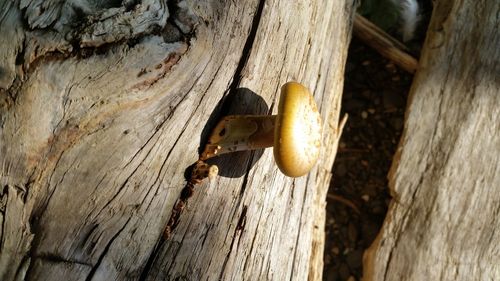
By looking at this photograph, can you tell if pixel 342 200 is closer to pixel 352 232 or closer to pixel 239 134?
pixel 352 232

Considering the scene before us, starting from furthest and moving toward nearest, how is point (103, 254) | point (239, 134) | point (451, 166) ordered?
point (451, 166), point (239, 134), point (103, 254)

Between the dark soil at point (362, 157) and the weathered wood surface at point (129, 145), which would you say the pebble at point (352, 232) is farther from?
the weathered wood surface at point (129, 145)

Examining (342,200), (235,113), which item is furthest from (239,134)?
(342,200)

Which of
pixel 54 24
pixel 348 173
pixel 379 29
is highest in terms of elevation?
pixel 54 24

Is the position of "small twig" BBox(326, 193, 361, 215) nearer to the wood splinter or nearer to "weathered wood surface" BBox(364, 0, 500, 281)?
"weathered wood surface" BBox(364, 0, 500, 281)

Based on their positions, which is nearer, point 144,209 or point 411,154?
point 144,209

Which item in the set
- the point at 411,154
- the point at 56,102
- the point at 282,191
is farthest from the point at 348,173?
the point at 56,102

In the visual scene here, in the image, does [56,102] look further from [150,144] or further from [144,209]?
[144,209]
